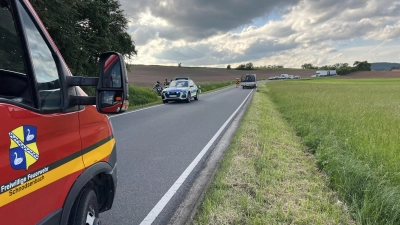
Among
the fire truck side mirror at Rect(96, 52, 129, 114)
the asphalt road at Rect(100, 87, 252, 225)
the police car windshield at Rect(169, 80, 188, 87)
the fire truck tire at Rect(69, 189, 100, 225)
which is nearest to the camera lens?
the fire truck side mirror at Rect(96, 52, 129, 114)

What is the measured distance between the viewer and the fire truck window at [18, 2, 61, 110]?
1970 millimetres

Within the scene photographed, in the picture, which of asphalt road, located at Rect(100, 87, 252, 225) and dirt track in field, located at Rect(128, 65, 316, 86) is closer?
asphalt road, located at Rect(100, 87, 252, 225)

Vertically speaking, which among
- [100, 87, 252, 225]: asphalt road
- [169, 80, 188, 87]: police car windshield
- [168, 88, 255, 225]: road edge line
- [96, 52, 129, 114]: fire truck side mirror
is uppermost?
[96, 52, 129, 114]: fire truck side mirror

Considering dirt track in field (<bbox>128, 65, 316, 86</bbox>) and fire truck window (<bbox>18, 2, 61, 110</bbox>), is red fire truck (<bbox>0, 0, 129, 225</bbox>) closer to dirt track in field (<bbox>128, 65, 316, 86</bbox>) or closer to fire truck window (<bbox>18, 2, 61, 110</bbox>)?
fire truck window (<bbox>18, 2, 61, 110</bbox>)

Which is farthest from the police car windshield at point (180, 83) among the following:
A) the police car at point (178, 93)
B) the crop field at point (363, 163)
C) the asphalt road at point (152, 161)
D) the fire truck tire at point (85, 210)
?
the fire truck tire at point (85, 210)

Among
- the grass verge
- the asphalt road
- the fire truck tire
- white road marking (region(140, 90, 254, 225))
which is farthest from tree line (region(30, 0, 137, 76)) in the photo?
the fire truck tire

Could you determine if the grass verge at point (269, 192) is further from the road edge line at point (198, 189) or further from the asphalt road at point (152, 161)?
the asphalt road at point (152, 161)

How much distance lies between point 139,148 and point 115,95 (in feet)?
16.4

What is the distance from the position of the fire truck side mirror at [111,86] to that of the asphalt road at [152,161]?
192cm

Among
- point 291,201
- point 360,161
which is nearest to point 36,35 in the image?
point 291,201

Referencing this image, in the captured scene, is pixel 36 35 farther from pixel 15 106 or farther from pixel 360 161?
pixel 360 161

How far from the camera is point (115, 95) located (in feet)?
6.90

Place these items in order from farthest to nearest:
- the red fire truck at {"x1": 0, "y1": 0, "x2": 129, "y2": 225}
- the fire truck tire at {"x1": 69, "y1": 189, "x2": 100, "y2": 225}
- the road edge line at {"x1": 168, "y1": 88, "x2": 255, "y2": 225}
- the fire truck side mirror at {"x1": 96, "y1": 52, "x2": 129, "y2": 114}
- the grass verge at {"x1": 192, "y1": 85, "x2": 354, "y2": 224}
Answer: the road edge line at {"x1": 168, "y1": 88, "x2": 255, "y2": 225}
the grass verge at {"x1": 192, "y1": 85, "x2": 354, "y2": 224}
the fire truck tire at {"x1": 69, "y1": 189, "x2": 100, "y2": 225}
the fire truck side mirror at {"x1": 96, "y1": 52, "x2": 129, "y2": 114}
the red fire truck at {"x1": 0, "y1": 0, "x2": 129, "y2": 225}

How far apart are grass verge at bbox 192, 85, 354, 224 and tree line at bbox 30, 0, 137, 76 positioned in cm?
1063
